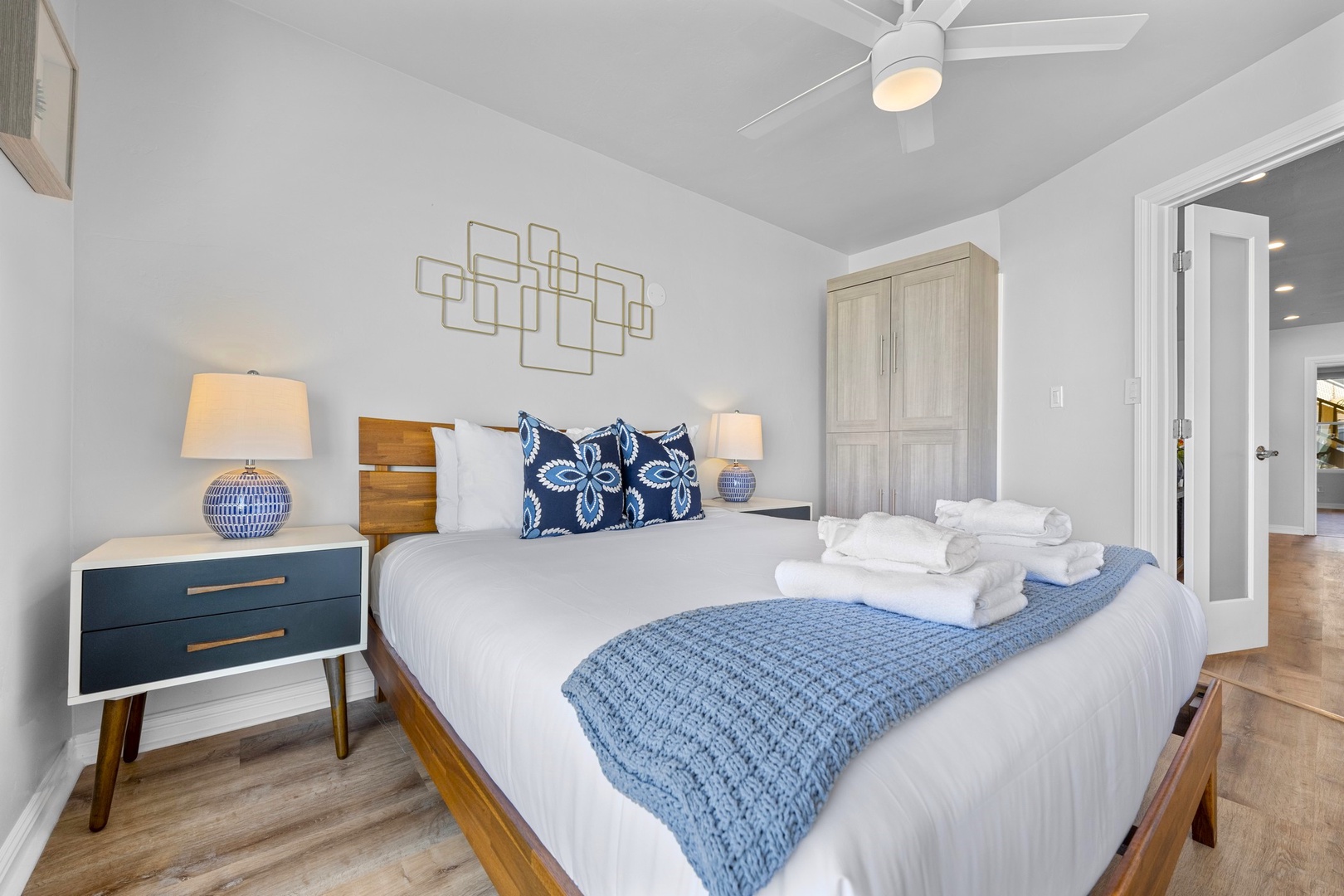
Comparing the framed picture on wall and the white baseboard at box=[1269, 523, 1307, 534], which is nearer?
the framed picture on wall

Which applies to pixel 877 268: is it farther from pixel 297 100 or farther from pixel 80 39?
pixel 80 39

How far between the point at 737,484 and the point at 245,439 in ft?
7.34

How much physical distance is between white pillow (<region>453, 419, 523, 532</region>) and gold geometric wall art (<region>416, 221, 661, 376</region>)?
565mm

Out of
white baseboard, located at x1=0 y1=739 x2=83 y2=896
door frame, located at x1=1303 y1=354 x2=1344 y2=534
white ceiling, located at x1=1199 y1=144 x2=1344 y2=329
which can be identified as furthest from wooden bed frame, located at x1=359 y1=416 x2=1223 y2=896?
door frame, located at x1=1303 y1=354 x2=1344 y2=534

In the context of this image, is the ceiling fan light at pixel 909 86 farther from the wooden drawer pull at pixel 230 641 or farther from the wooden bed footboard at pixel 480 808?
the wooden drawer pull at pixel 230 641

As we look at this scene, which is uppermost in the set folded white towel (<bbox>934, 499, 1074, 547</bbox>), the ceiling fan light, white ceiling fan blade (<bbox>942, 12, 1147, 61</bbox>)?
white ceiling fan blade (<bbox>942, 12, 1147, 61</bbox>)

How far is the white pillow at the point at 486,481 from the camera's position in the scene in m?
2.07

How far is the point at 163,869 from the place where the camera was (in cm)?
125

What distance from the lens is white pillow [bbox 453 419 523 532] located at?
2072 millimetres

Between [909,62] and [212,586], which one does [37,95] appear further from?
[909,62]

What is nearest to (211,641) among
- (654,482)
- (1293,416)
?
(654,482)

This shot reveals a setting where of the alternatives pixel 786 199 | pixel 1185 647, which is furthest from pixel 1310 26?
pixel 1185 647

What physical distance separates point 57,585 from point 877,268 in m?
3.89

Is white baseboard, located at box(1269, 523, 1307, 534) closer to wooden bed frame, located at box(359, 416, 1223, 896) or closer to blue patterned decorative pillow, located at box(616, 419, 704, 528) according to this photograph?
wooden bed frame, located at box(359, 416, 1223, 896)
